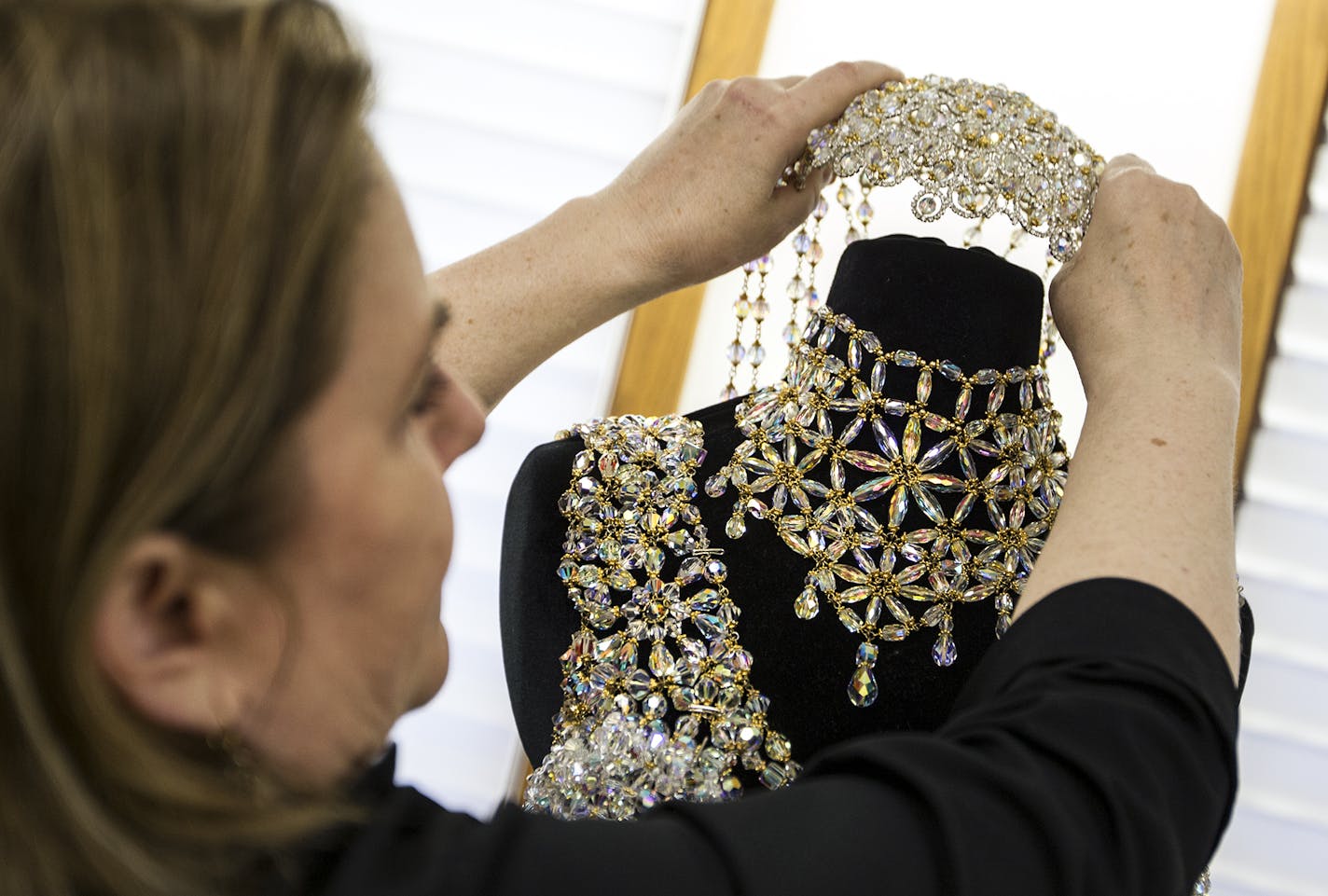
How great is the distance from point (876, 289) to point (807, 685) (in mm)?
226

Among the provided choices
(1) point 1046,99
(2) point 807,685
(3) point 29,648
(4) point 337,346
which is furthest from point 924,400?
(1) point 1046,99

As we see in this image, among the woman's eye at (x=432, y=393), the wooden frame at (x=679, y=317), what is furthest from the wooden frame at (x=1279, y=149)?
the woman's eye at (x=432, y=393)

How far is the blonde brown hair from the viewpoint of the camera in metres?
0.39

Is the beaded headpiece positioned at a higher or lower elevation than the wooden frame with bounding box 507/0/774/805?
higher

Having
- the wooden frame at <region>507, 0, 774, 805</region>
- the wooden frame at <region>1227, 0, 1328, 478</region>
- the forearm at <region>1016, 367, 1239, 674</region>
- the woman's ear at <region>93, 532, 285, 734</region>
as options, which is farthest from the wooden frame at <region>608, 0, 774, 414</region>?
the woman's ear at <region>93, 532, 285, 734</region>

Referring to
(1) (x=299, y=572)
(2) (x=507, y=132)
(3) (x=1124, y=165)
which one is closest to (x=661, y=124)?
(2) (x=507, y=132)

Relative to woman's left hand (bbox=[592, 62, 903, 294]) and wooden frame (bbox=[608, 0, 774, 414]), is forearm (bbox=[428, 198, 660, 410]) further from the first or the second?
wooden frame (bbox=[608, 0, 774, 414])

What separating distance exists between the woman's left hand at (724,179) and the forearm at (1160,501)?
0.23m

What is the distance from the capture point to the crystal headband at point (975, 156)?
628 millimetres

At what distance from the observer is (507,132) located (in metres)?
1.35

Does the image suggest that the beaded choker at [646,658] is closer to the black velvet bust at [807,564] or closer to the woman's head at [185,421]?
the black velvet bust at [807,564]

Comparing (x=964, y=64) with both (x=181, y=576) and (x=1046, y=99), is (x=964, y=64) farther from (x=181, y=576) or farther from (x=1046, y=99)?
(x=181, y=576)

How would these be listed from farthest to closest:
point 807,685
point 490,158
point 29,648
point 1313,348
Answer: point 490,158 → point 1313,348 → point 807,685 → point 29,648

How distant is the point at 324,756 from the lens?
0.50 meters
